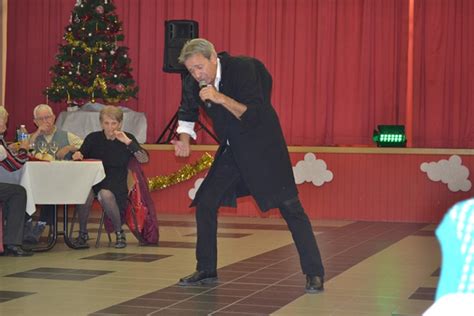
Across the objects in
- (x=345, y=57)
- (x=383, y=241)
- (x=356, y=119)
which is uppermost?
(x=345, y=57)

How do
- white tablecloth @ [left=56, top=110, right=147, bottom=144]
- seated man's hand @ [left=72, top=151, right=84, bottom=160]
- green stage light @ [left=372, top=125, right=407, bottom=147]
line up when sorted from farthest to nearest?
1. white tablecloth @ [left=56, top=110, right=147, bottom=144]
2. green stage light @ [left=372, top=125, right=407, bottom=147]
3. seated man's hand @ [left=72, top=151, right=84, bottom=160]

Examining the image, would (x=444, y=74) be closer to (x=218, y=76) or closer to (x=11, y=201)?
(x=11, y=201)

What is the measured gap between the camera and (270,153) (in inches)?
175

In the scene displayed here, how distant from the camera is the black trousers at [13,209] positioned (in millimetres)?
5836

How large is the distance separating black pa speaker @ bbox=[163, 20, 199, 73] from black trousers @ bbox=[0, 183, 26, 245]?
12.4 feet

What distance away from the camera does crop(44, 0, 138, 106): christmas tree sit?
10258mm

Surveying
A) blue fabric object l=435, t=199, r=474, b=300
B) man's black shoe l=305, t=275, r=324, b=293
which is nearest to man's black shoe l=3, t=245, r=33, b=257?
man's black shoe l=305, t=275, r=324, b=293

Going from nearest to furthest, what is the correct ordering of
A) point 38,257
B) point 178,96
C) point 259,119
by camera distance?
point 259,119 → point 38,257 → point 178,96

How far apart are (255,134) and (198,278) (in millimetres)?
837

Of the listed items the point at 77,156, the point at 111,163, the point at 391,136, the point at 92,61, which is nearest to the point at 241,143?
the point at 77,156

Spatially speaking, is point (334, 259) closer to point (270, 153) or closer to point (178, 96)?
point (270, 153)

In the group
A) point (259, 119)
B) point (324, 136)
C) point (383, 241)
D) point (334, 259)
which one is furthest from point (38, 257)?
point (324, 136)

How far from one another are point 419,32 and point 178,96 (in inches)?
110

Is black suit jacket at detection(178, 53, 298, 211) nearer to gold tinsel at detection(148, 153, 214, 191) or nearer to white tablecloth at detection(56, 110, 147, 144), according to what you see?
gold tinsel at detection(148, 153, 214, 191)
